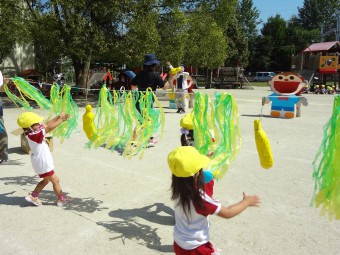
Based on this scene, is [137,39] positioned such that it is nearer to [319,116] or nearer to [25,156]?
[319,116]

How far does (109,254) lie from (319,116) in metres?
9.80

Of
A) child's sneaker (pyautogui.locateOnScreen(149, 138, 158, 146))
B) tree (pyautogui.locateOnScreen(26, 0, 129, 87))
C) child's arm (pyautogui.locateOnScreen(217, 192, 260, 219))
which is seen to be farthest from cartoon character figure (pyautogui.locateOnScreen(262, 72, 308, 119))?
child's arm (pyautogui.locateOnScreen(217, 192, 260, 219))

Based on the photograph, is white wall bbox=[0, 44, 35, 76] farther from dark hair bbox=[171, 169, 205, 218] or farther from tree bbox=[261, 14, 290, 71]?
tree bbox=[261, 14, 290, 71]

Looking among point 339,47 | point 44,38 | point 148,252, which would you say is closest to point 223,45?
point 339,47

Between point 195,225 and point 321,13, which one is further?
point 321,13

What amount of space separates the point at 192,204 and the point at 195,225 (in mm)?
158

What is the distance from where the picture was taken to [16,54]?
23578mm

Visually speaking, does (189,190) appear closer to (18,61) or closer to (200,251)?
(200,251)

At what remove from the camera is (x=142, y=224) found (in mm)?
3691

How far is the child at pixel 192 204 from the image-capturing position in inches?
92.6

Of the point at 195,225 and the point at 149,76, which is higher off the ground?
the point at 149,76

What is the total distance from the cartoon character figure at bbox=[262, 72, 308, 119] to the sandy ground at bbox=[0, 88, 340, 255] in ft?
14.0

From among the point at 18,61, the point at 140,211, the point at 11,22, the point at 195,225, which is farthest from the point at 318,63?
the point at 195,225

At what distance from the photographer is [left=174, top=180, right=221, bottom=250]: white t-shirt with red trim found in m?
2.40
